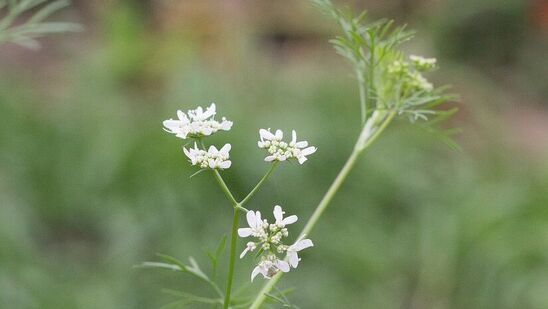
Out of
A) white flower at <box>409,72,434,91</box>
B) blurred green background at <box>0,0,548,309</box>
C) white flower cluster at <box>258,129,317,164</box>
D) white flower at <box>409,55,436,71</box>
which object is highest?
white flower at <box>409,55,436,71</box>

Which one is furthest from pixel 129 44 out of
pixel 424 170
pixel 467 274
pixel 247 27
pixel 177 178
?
pixel 467 274

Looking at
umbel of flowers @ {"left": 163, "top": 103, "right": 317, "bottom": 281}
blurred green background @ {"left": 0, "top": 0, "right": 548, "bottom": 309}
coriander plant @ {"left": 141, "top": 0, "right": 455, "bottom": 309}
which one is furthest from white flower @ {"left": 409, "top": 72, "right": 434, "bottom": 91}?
blurred green background @ {"left": 0, "top": 0, "right": 548, "bottom": 309}

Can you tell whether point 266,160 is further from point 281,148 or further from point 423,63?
point 423,63

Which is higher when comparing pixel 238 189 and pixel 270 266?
pixel 270 266

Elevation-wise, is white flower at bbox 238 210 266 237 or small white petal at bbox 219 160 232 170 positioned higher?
small white petal at bbox 219 160 232 170

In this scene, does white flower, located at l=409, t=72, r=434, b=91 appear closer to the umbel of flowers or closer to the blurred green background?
the umbel of flowers

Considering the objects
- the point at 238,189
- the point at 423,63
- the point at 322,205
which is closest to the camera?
the point at 322,205

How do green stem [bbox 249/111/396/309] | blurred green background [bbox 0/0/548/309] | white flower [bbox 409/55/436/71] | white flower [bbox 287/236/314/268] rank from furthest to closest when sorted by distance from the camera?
1. blurred green background [bbox 0/0/548/309]
2. white flower [bbox 409/55/436/71]
3. green stem [bbox 249/111/396/309]
4. white flower [bbox 287/236/314/268]

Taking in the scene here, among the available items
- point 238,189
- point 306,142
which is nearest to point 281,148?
point 306,142
